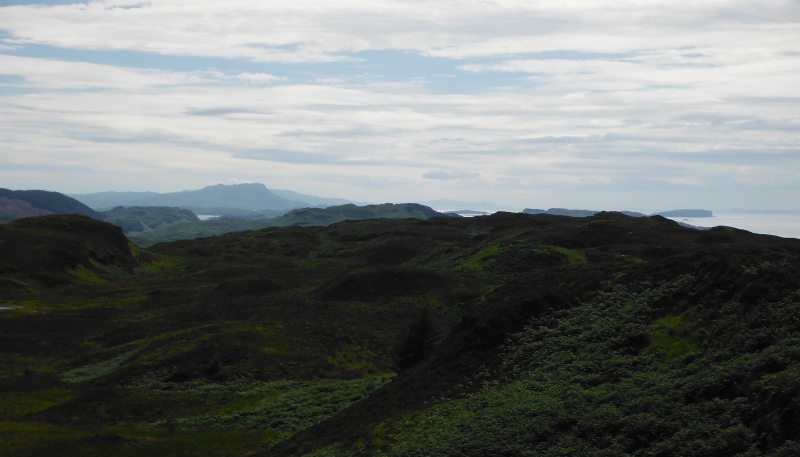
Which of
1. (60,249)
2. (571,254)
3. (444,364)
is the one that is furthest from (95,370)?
(60,249)

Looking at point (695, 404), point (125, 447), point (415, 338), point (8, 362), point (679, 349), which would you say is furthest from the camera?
point (8, 362)

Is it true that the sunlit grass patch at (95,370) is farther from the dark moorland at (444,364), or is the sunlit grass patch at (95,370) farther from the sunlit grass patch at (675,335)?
the sunlit grass patch at (675,335)

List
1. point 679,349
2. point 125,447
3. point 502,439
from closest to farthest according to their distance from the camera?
point 502,439 < point 679,349 < point 125,447

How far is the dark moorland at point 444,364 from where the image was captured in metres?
24.3

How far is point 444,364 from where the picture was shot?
127 ft

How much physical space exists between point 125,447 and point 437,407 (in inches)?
859

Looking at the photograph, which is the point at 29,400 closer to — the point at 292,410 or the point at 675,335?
the point at 292,410

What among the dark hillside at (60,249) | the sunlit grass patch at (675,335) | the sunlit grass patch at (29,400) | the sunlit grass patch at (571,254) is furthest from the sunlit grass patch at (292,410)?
the dark hillside at (60,249)

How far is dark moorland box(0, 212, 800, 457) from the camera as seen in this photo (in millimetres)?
24281

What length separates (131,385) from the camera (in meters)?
57.4

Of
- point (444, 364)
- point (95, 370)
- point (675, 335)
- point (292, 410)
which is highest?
point (675, 335)

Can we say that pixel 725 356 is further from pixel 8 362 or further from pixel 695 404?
pixel 8 362

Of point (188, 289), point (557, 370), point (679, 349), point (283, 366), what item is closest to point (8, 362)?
point (283, 366)

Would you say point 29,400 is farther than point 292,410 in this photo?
Yes
